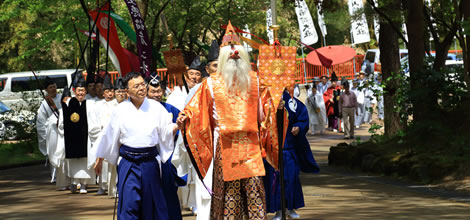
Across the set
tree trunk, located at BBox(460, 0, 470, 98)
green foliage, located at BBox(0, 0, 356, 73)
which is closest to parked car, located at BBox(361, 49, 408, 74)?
green foliage, located at BBox(0, 0, 356, 73)

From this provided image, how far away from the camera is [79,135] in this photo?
13.8 metres

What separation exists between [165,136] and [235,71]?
41.7 inches

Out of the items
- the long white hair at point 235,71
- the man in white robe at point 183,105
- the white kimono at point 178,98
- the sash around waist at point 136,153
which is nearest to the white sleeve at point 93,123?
the man in white robe at point 183,105

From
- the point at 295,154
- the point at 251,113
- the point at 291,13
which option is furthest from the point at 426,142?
the point at 291,13

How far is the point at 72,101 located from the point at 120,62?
2.23m

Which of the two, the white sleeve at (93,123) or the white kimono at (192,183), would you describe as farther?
the white sleeve at (93,123)

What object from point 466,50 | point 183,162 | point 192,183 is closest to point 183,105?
point 183,162

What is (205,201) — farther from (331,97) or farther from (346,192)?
(331,97)

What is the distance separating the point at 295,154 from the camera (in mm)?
9891

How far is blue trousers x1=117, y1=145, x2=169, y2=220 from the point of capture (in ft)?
24.6

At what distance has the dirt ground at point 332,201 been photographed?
31.7 ft

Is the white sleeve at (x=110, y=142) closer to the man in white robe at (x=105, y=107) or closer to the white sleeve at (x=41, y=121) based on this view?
the man in white robe at (x=105, y=107)

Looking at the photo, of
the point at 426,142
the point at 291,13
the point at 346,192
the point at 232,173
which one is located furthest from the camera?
the point at 291,13

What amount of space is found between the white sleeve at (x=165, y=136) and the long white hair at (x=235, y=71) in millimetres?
853
